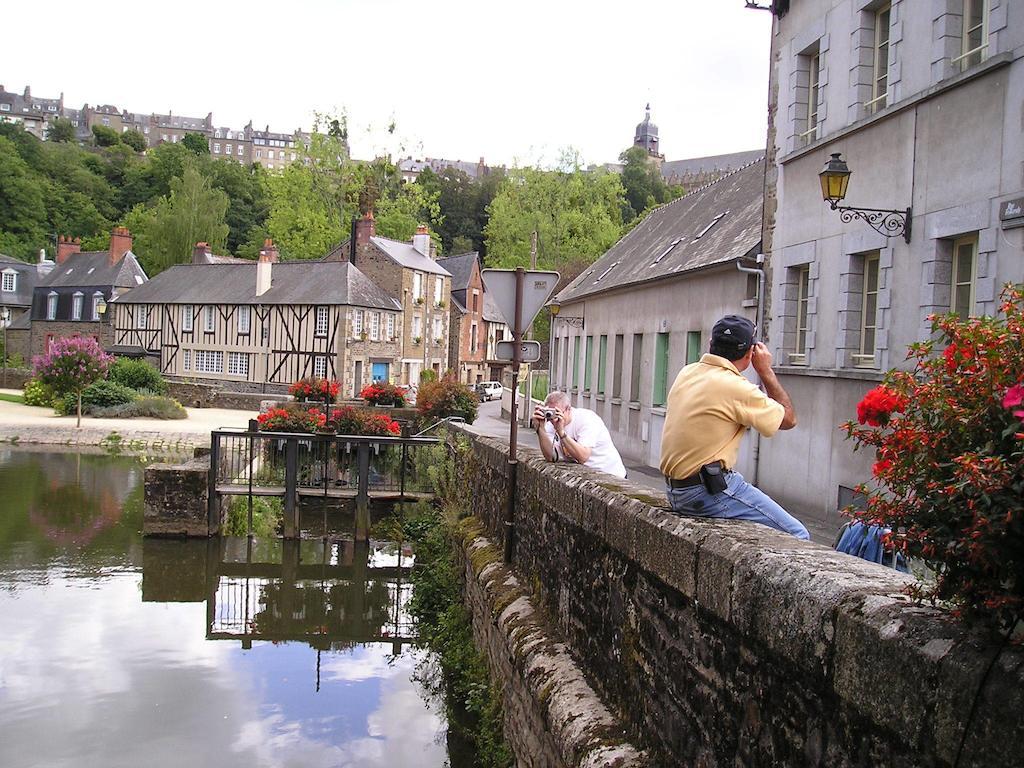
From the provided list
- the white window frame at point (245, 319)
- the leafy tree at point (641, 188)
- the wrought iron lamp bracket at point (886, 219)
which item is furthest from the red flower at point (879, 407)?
the leafy tree at point (641, 188)

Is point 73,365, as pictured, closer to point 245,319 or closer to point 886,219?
point 245,319

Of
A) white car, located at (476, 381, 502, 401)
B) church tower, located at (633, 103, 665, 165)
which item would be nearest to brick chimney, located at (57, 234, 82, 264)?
white car, located at (476, 381, 502, 401)

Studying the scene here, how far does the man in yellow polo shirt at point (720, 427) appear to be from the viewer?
12.4 feet

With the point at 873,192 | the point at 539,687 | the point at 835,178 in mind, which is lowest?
the point at 539,687

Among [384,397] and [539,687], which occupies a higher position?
[384,397]

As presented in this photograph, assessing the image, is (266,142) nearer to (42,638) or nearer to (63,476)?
(63,476)

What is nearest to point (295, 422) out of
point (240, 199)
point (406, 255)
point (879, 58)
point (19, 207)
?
point (879, 58)

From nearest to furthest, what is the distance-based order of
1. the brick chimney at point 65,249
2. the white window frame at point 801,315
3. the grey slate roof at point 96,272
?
1. the white window frame at point 801,315
2. the grey slate roof at point 96,272
3. the brick chimney at point 65,249

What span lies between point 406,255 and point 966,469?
160 ft

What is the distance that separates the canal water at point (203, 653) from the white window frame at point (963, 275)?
633cm

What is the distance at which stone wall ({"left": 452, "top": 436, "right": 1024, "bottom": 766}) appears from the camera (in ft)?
6.42

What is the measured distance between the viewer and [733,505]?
384 centimetres

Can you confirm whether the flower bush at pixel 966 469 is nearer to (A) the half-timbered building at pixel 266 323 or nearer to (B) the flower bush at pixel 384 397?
(B) the flower bush at pixel 384 397

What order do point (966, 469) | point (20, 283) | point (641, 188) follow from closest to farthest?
1. point (966, 469)
2. point (20, 283)
3. point (641, 188)
